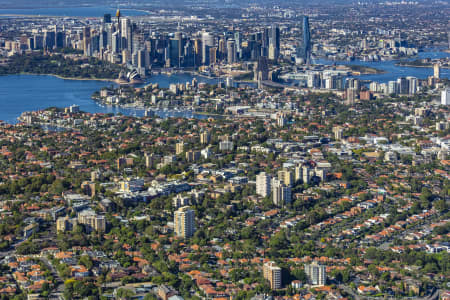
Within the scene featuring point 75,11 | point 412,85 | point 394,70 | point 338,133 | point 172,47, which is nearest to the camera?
point 338,133

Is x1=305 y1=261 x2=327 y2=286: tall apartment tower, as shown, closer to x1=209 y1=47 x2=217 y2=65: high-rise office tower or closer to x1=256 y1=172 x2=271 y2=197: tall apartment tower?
x1=256 y1=172 x2=271 y2=197: tall apartment tower

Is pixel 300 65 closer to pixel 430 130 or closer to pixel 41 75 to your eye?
pixel 41 75

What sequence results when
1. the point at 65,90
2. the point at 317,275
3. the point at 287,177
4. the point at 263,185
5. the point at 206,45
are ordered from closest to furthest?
the point at 317,275 < the point at 263,185 < the point at 287,177 < the point at 65,90 < the point at 206,45

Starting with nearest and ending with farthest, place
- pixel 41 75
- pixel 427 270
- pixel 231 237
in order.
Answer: pixel 427 270
pixel 231 237
pixel 41 75

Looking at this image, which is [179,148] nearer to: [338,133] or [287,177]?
[287,177]

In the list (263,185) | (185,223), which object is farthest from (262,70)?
(185,223)

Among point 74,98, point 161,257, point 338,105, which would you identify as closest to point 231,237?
point 161,257

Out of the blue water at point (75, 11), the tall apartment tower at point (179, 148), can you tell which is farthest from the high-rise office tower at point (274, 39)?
the blue water at point (75, 11)
